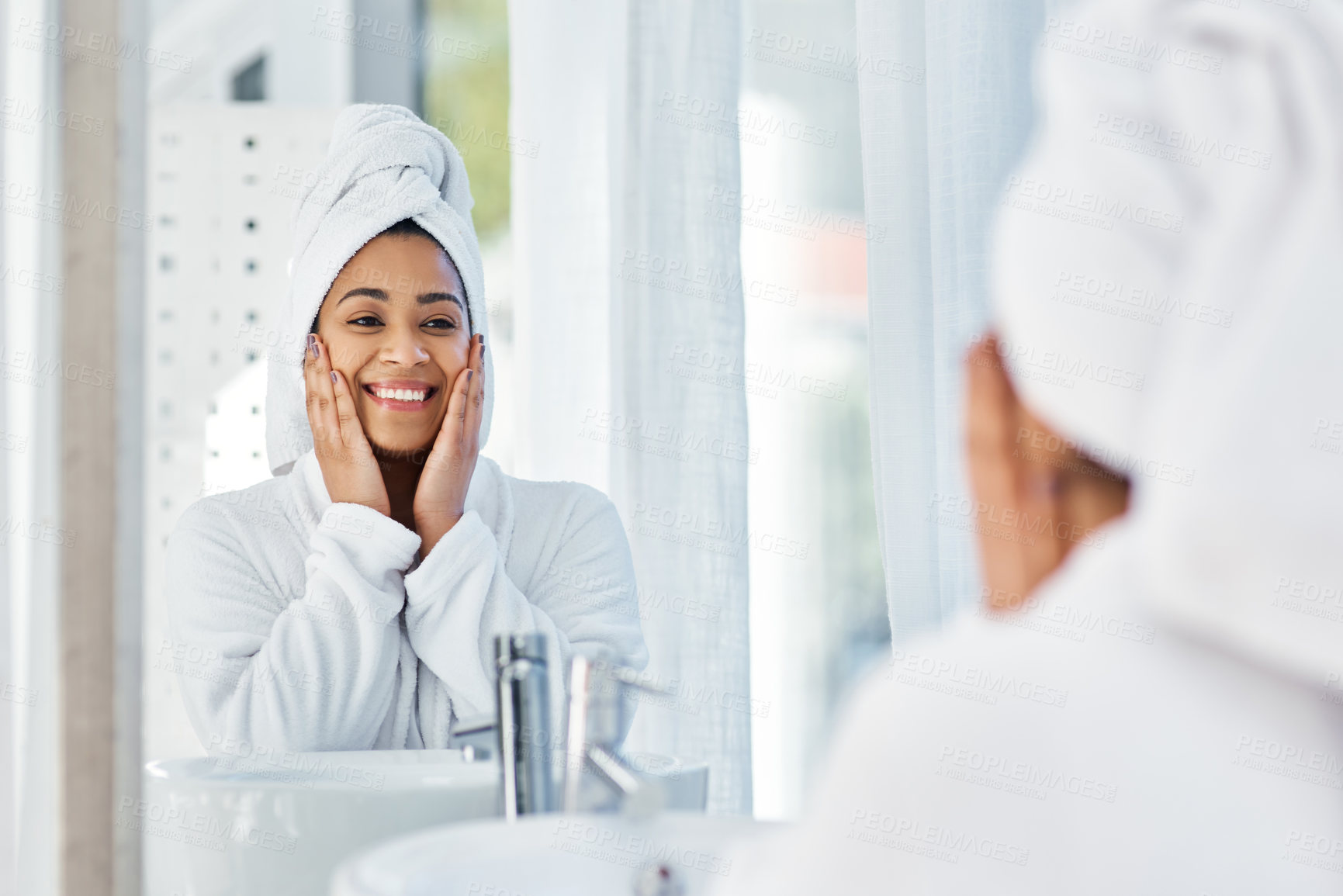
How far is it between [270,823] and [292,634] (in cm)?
18

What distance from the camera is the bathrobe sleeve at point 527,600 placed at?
857 millimetres

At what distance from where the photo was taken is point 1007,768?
9.2 inches

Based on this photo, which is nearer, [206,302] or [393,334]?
[393,334]

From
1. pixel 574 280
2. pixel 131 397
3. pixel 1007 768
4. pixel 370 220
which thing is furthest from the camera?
pixel 574 280

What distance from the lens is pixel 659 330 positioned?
110cm

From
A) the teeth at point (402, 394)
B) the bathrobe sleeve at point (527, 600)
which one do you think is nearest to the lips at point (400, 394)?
the teeth at point (402, 394)

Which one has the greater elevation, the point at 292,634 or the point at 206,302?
the point at 206,302

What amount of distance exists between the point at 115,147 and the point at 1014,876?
758 mm

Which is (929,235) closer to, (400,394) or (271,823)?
(400,394)

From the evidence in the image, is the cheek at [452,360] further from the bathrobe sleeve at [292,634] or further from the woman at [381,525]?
the bathrobe sleeve at [292,634]

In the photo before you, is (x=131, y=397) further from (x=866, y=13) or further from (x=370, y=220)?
(x=866, y=13)

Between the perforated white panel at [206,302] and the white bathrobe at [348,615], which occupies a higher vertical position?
the perforated white panel at [206,302]

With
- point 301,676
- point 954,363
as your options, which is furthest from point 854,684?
point 301,676

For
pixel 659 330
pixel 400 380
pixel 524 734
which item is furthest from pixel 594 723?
pixel 659 330
